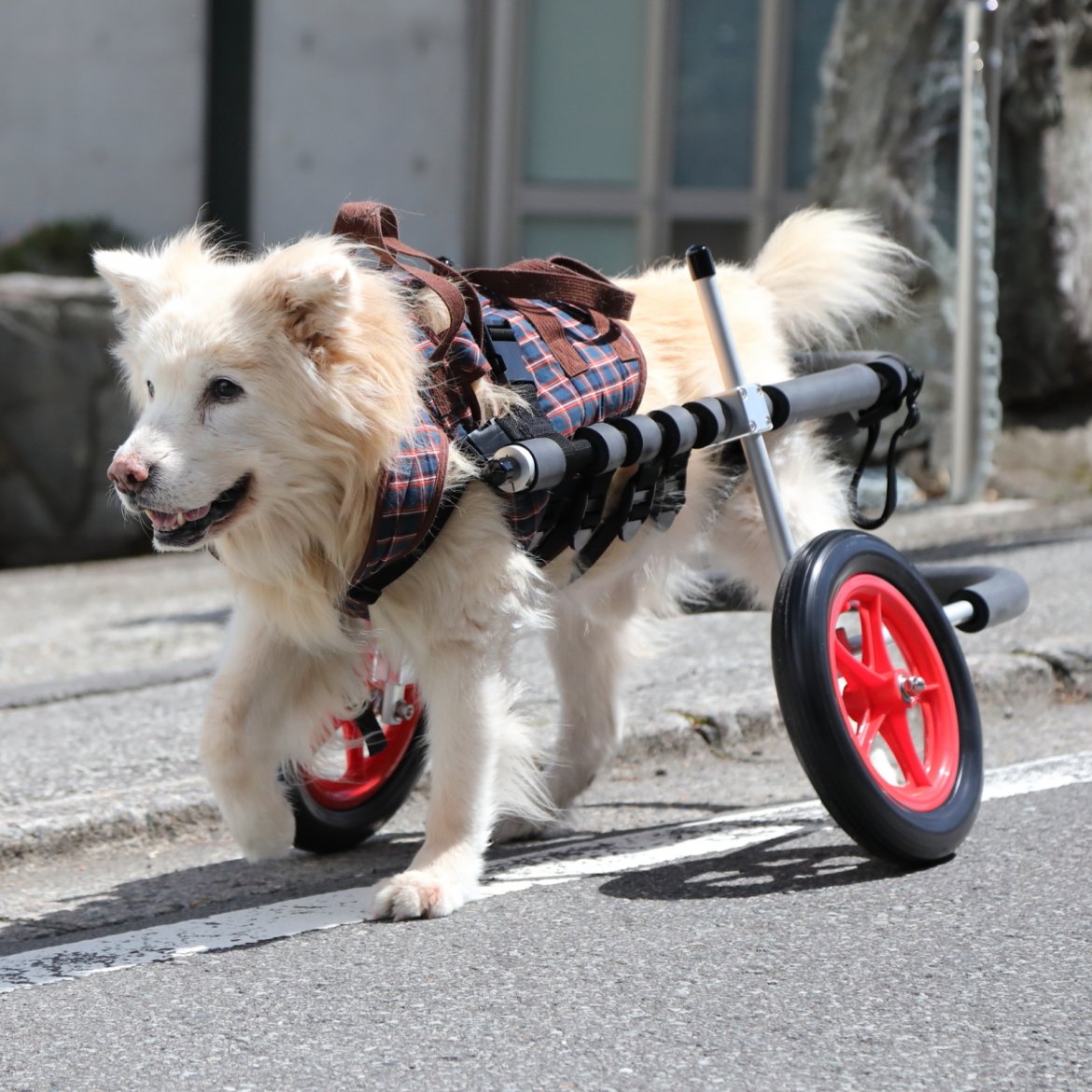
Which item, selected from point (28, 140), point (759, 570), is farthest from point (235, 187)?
point (759, 570)

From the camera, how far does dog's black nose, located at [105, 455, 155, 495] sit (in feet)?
9.98

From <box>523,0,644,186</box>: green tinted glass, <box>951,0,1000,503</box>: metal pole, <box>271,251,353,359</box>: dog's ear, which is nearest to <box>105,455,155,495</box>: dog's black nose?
<box>271,251,353,359</box>: dog's ear

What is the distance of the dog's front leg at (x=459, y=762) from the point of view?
3.48 meters

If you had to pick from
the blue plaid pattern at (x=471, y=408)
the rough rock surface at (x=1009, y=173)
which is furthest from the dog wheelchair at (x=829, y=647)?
the rough rock surface at (x=1009, y=173)

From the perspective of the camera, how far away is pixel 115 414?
10.3 m

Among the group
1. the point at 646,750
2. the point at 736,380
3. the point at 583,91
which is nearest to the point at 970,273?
the point at 646,750

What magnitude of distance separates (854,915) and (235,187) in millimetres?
10701

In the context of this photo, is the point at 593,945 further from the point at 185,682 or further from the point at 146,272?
the point at 185,682

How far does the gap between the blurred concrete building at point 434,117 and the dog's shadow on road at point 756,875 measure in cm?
923

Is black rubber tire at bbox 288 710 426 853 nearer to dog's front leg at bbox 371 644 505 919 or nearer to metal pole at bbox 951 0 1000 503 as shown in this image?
dog's front leg at bbox 371 644 505 919

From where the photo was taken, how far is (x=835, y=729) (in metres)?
3.31

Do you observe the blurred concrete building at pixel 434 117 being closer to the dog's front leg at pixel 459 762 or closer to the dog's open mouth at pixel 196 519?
the dog's front leg at pixel 459 762

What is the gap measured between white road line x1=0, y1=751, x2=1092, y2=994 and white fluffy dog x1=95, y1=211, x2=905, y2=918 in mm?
140

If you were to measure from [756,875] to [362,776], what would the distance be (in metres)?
1.09
